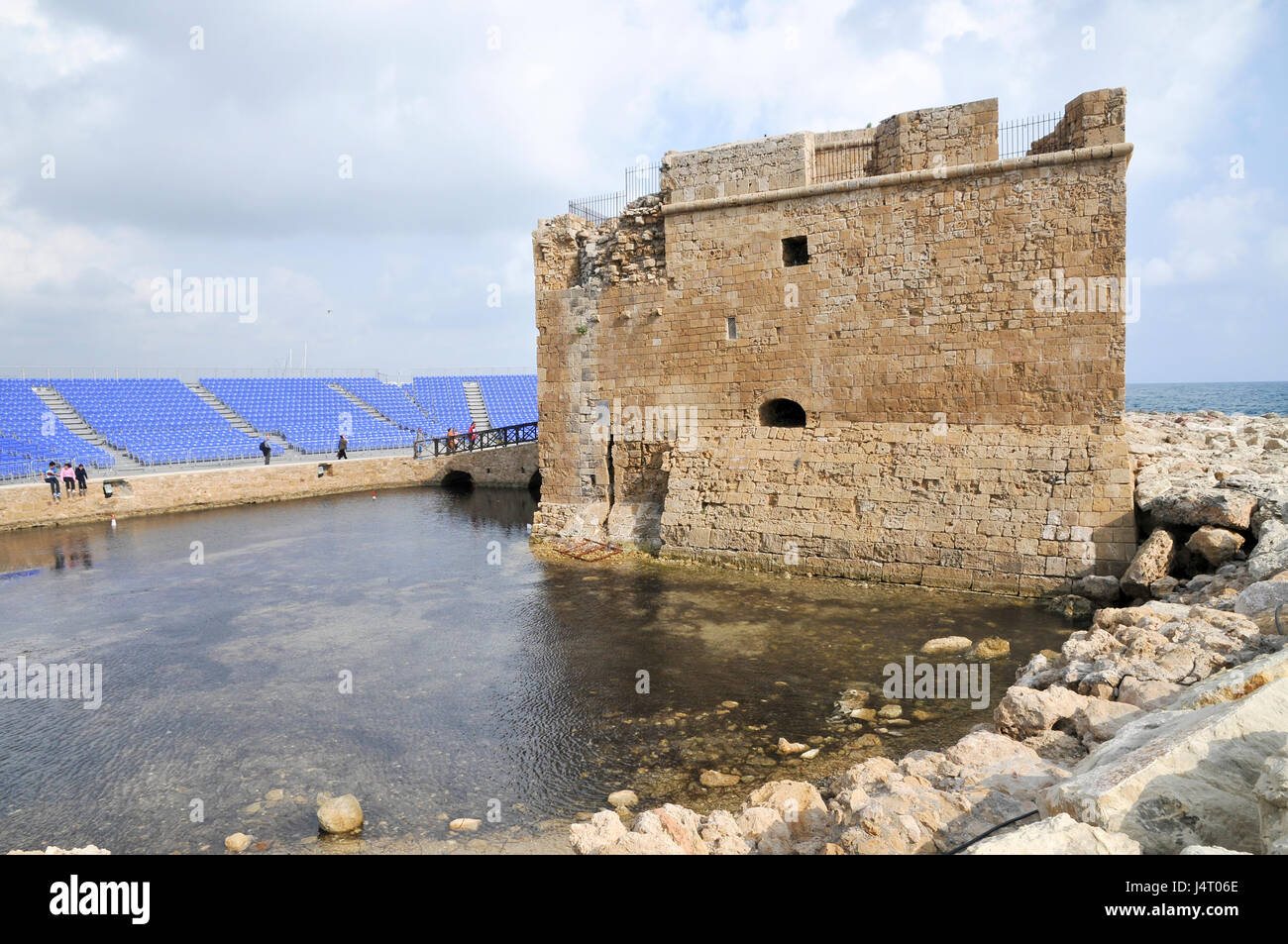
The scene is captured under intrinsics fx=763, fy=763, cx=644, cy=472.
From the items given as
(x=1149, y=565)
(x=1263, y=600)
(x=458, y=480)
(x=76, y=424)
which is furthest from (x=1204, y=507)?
(x=76, y=424)

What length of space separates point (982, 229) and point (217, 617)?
12143 mm

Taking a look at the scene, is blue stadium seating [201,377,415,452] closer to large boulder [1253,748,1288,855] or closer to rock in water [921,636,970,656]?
rock in water [921,636,970,656]

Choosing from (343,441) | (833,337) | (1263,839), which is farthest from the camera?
(343,441)

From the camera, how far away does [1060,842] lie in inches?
120

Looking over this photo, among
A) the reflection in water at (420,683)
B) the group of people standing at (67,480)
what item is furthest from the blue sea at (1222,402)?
the group of people standing at (67,480)

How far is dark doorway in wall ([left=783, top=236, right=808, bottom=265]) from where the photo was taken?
12883 millimetres

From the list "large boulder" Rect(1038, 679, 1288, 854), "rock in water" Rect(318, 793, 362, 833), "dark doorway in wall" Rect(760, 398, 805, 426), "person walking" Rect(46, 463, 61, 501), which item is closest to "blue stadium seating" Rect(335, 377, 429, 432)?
"person walking" Rect(46, 463, 61, 501)

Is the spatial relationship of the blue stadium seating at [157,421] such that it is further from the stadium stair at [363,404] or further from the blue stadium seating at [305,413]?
the stadium stair at [363,404]

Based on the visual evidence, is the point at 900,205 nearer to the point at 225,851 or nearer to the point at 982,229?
the point at 982,229

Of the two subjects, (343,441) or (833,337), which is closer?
(833,337)

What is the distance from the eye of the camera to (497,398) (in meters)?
38.9

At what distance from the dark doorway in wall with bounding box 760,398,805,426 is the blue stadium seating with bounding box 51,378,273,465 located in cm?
1768

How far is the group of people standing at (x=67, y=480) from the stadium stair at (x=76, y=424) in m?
3.39

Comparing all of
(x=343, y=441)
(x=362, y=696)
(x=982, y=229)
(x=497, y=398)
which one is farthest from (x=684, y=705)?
(x=497, y=398)
